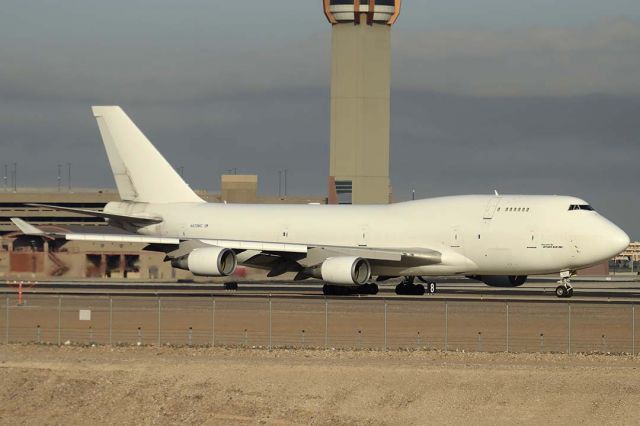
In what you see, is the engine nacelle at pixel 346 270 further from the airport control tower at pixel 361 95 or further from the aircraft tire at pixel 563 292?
the airport control tower at pixel 361 95

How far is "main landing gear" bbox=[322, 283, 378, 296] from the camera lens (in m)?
59.8

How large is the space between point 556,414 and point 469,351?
24.0ft

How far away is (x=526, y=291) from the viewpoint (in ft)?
218

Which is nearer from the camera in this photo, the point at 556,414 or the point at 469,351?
the point at 556,414

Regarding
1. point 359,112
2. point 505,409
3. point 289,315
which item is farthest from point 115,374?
point 359,112

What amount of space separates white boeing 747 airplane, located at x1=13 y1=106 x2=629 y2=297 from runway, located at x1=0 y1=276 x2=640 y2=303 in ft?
3.81

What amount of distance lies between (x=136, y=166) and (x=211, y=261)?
13.1 meters

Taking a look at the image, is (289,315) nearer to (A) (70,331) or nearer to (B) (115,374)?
(A) (70,331)

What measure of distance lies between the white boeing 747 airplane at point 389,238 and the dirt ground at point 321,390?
21663 millimetres

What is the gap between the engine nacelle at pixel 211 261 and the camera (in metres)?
59.7

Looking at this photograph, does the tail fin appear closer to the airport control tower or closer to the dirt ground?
the dirt ground

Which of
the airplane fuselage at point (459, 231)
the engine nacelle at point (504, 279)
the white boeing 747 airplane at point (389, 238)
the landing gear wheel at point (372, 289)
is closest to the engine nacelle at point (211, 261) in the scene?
the white boeing 747 airplane at point (389, 238)

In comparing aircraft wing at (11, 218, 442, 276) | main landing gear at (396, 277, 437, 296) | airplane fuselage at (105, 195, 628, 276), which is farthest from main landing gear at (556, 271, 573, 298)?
main landing gear at (396, 277, 437, 296)

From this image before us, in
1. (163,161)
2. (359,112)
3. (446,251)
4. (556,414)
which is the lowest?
(556,414)
